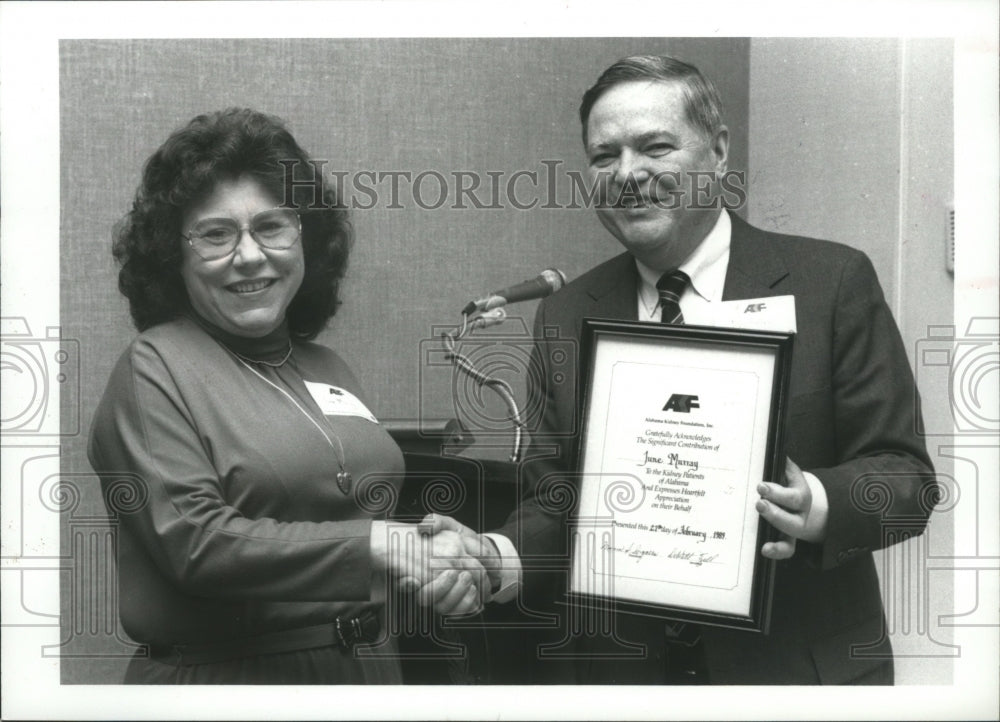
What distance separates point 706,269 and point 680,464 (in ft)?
1.50

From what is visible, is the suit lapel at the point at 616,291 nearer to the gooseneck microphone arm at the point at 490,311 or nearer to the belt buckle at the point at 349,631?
the gooseneck microphone arm at the point at 490,311

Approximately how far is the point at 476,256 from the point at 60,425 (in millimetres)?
1085

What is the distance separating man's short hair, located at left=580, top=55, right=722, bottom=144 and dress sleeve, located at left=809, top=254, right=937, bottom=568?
0.47 metres

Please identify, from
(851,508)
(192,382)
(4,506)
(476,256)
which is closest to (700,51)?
(476,256)

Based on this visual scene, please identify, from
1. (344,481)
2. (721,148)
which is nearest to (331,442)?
(344,481)

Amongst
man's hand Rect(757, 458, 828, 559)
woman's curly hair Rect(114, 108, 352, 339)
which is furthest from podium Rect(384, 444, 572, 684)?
man's hand Rect(757, 458, 828, 559)

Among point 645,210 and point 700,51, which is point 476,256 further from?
point 700,51

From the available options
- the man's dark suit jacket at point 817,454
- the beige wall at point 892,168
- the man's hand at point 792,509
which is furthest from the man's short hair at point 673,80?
the man's hand at point 792,509

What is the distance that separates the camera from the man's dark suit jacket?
2.52 metres

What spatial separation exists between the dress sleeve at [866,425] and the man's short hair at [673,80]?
0.47 m

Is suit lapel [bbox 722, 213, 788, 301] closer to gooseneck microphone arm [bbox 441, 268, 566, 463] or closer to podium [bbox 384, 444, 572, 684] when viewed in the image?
gooseneck microphone arm [bbox 441, 268, 566, 463]

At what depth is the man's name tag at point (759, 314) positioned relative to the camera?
2533 mm

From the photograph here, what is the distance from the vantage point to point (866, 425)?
8.32 feet

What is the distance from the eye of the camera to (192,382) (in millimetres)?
2500
